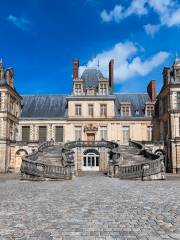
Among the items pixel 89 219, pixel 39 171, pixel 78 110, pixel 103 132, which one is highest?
pixel 78 110

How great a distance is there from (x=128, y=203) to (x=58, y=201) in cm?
213

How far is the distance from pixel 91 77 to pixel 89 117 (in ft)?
19.3

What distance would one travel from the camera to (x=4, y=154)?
101ft

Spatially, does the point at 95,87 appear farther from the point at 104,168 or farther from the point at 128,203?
the point at 128,203

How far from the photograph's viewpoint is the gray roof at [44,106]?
36375 mm

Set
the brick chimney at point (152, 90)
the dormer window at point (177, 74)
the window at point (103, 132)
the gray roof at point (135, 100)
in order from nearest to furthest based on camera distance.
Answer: the dormer window at point (177, 74) < the window at point (103, 132) < the gray roof at point (135, 100) < the brick chimney at point (152, 90)

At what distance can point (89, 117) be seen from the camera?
35531mm

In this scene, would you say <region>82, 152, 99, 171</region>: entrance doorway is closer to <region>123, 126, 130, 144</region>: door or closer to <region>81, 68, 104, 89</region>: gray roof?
<region>123, 126, 130, 144</region>: door

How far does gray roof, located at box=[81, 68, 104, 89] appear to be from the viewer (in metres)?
37.7

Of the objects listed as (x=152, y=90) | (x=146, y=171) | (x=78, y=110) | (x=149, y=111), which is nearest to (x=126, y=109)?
(x=149, y=111)

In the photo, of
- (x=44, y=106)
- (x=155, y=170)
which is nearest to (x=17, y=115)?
(x=44, y=106)

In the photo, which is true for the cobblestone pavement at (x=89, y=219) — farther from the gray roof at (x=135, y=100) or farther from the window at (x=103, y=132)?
the gray roof at (x=135, y=100)

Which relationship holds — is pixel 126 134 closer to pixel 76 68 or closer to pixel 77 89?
pixel 77 89

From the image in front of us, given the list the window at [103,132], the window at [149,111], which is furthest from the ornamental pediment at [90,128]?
the window at [149,111]
